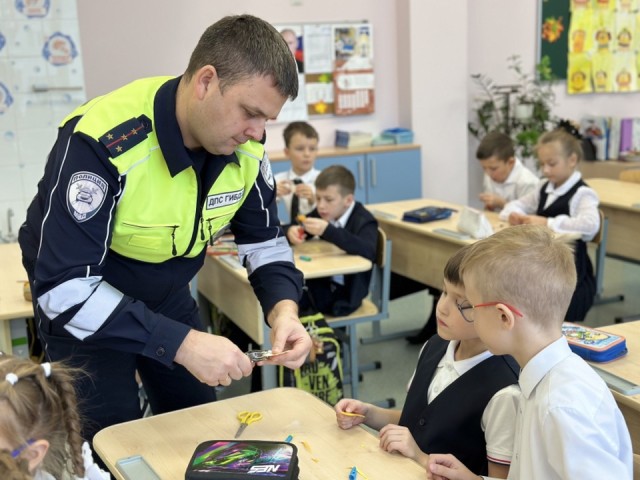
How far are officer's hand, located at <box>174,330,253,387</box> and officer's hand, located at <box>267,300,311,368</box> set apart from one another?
0.50ft

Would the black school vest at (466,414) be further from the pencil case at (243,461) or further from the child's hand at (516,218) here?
the child's hand at (516,218)

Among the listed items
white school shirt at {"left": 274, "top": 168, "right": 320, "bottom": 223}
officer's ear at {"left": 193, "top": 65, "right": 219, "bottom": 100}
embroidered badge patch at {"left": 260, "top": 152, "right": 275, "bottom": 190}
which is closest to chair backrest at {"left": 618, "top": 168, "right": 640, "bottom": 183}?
white school shirt at {"left": 274, "top": 168, "right": 320, "bottom": 223}

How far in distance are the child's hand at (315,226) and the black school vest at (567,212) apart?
124 centimetres

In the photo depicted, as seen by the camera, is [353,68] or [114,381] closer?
[114,381]

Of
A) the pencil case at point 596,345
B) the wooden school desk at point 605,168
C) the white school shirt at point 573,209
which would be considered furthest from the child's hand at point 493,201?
the wooden school desk at point 605,168

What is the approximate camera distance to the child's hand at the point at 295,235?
371cm

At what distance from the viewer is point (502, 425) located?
162 centimetres

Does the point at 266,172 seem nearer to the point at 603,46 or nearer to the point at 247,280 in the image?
the point at 247,280

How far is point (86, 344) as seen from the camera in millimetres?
1755

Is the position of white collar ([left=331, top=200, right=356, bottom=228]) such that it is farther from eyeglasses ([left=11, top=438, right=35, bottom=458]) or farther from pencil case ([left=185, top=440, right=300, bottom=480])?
eyeglasses ([left=11, top=438, right=35, bottom=458])

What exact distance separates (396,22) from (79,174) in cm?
559

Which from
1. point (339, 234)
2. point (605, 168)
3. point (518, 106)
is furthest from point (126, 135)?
point (605, 168)

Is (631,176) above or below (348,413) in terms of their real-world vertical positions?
below

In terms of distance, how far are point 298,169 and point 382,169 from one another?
Result: 1.84 meters
